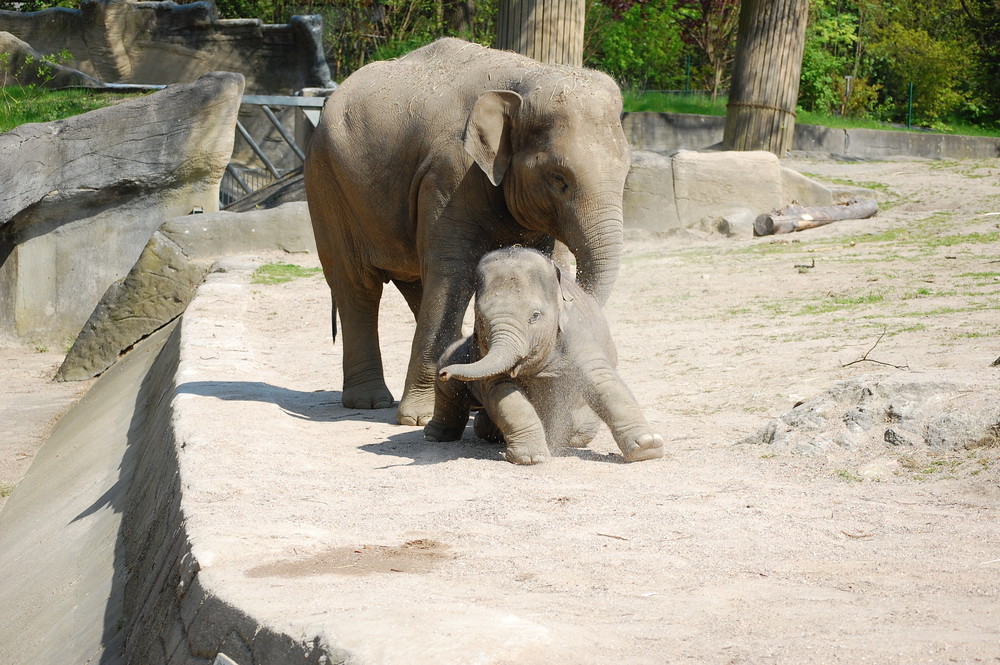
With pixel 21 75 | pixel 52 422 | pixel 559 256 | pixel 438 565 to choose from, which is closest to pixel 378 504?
pixel 438 565

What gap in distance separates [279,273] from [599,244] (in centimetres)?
822

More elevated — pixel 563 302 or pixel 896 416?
pixel 563 302

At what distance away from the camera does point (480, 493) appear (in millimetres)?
4766

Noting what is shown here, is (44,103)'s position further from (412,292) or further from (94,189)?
(412,292)

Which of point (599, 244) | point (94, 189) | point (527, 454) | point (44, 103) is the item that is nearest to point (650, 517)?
point (527, 454)

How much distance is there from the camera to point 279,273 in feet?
44.3

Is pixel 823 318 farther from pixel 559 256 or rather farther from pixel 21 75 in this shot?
pixel 21 75

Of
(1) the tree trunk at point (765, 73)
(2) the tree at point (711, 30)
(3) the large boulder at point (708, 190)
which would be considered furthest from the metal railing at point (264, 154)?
(2) the tree at point (711, 30)

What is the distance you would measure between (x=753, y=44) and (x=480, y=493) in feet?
40.2

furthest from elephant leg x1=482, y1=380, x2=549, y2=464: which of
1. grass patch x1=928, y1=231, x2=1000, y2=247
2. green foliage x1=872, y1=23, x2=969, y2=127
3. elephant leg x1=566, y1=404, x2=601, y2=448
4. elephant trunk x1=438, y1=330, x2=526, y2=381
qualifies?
green foliage x1=872, y1=23, x2=969, y2=127

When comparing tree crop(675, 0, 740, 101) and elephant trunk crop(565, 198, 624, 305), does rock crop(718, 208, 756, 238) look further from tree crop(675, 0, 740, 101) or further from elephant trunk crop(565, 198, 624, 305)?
tree crop(675, 0, 740, 101)

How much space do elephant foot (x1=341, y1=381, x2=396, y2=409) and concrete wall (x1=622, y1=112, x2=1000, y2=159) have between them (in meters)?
11.9

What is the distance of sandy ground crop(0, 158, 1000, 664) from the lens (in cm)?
297

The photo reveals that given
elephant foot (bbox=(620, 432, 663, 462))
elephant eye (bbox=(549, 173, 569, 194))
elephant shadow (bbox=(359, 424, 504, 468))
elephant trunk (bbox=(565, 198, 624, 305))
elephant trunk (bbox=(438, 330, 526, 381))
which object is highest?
elephant eye (bbox=(549, 173, 569, 194))
